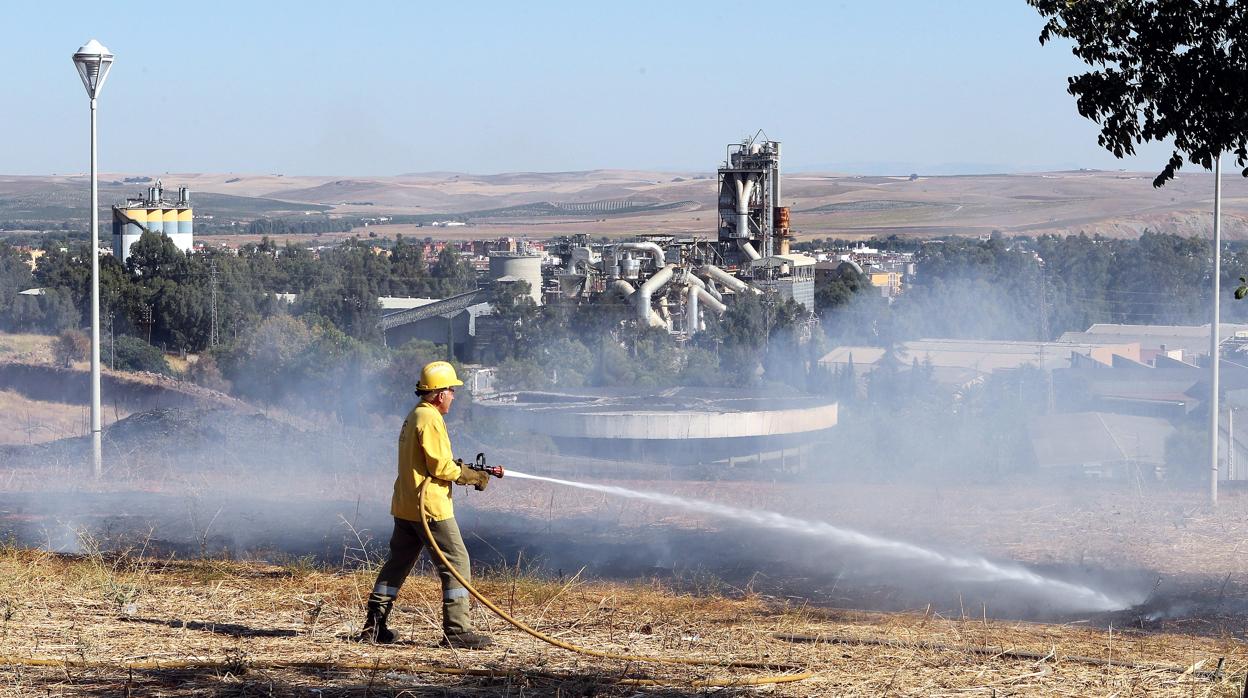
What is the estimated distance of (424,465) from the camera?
6699 mm

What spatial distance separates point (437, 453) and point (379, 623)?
92cm

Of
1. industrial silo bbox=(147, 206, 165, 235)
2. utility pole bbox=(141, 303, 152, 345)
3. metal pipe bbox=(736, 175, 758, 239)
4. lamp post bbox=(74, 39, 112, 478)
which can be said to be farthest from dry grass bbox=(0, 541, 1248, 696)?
industrial silo bbox=(147, 206, 165, 235)

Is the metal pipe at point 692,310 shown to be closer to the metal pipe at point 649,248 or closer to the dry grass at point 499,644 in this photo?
the metal pipe at point 649,248

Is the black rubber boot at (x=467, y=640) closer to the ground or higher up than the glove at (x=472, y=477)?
closer to the ground

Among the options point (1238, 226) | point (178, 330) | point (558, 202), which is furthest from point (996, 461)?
point (558, 202)

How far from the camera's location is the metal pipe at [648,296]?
156 ft

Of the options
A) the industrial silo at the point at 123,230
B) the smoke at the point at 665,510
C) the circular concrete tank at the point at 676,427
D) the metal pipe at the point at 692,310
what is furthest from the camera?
the industrial silo at the point at 123,230

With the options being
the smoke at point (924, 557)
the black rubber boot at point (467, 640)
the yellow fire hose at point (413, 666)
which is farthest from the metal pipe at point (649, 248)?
the yellow fire hose at point (413, 666)

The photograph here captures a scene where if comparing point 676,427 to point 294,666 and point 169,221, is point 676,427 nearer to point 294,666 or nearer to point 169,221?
point 294,666

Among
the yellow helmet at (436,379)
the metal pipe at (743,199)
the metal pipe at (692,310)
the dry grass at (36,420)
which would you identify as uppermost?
the metal pipe at (743,199)

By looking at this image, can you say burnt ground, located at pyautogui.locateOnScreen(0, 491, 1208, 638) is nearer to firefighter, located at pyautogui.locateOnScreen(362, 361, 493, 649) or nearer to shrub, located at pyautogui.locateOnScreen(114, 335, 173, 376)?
firefighter, located at pyautogui.locateOnScreen(362, 361, 493, 649)

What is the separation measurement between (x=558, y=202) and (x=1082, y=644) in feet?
499

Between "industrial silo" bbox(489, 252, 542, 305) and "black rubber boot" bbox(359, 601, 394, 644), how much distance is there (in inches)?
1806

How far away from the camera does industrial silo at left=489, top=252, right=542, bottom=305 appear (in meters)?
53.4
